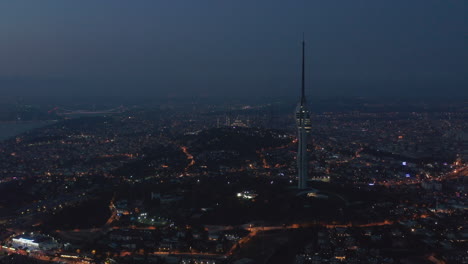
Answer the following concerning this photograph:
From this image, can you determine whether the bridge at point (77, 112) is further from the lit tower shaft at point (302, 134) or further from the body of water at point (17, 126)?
the lit tower shaft at point (302, 134)

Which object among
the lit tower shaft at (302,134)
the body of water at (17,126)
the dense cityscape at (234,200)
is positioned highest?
the lit tower shaft at (302,134)

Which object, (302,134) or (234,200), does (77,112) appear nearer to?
(234,200)

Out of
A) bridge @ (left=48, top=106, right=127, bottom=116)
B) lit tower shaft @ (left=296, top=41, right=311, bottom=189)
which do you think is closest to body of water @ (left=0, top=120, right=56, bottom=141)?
bridge @ (left=48, top=106, right=127, bottom=116)

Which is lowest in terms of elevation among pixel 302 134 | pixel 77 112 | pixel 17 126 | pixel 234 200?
pixel 17 126

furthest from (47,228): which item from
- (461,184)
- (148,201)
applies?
(461,184)

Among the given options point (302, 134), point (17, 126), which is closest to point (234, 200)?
point (302, 134)

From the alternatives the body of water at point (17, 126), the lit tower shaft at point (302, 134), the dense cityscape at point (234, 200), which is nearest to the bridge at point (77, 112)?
the body of water at point (17, 126)

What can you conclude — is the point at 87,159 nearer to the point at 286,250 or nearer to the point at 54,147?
the point at 54,147

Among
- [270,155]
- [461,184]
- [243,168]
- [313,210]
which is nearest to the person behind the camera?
[313,210]
